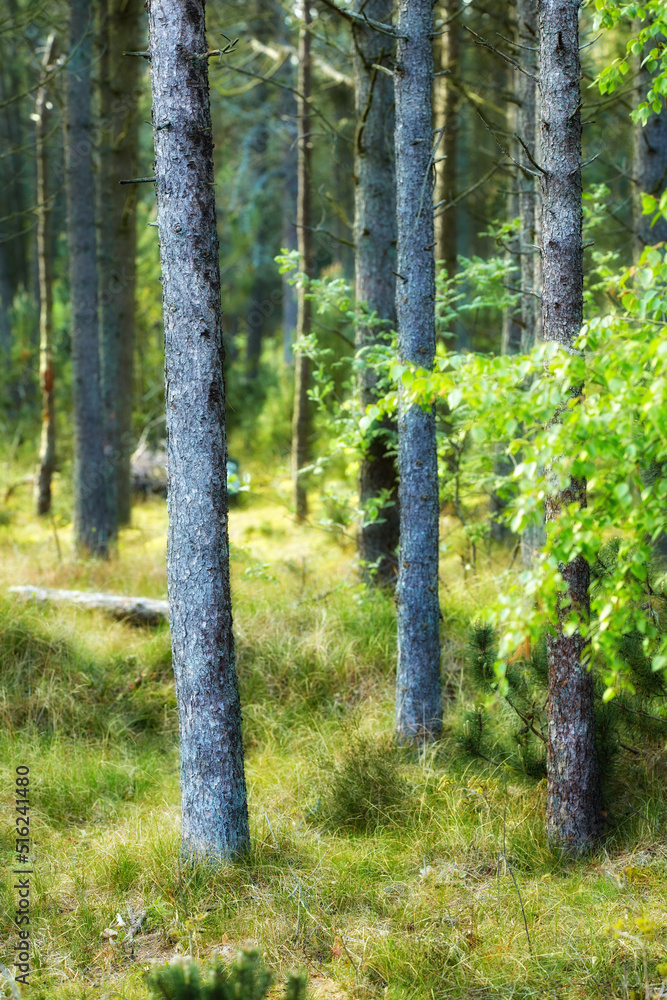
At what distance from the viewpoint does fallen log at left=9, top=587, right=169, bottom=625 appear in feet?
19.5

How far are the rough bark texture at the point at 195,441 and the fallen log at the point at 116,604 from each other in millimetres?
2437

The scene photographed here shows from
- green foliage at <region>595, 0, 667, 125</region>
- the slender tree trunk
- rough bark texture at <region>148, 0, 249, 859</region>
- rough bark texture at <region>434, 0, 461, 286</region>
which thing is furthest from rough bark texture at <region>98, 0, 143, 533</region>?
green foliage at <region>595, 0, 667, 125</region>

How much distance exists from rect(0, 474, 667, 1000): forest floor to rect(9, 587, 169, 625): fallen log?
120mm

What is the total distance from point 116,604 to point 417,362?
10.4 feet

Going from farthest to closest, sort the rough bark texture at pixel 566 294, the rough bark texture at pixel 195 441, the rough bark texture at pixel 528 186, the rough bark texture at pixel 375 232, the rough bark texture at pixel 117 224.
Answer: the rough bark texture at pixel 117 224, the rough bark texture at pixel 375 232, the rough bark texture at pixel 528 186, the rough bark texture at pixel 566 294, the rough bark texture at pixel 195 441

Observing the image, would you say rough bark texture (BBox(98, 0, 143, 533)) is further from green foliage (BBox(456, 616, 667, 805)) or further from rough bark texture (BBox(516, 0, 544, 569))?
green foliage (BBox(456, 616, 667, 805))

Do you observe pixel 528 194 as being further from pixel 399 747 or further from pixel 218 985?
pixel 218 985

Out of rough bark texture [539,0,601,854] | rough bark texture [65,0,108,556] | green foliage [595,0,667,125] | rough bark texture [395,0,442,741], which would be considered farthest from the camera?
rough bark texture [65,0,108,556]

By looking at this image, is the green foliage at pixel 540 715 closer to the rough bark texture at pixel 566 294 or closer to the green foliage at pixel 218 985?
the rough bark texture at pixel 566 294

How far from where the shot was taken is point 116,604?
603cm

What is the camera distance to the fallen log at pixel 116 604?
5.94m

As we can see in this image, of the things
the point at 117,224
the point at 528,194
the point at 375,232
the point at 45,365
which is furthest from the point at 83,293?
the point at 528,194

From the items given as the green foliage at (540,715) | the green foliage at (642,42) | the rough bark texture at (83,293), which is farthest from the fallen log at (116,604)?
the green foliage at (642,42)

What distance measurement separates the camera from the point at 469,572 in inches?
255
